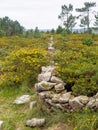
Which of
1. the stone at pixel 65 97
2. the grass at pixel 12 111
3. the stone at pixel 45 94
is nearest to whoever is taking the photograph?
the stone at pixel 65 97

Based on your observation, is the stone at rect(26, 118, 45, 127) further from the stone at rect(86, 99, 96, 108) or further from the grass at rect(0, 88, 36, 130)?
the stone at rect(86, 99, 96, 108)

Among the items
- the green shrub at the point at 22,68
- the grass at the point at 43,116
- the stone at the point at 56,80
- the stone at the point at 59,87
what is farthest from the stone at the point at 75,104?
the green shrub at the point at 22,68

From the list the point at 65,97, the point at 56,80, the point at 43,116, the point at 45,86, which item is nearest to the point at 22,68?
the point at 56,80

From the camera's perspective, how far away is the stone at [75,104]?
6.82 metres

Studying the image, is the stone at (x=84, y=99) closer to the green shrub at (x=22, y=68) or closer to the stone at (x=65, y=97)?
the stone at (x=65, y=97)

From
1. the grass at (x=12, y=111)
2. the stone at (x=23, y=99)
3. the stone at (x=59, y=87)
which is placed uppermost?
the stone at (x=59, y=87)

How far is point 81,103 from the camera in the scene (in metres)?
6.84

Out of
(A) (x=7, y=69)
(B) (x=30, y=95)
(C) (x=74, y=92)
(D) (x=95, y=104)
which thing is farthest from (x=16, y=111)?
(A) (x=7, y=69)

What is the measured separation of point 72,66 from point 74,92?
1.37 meters

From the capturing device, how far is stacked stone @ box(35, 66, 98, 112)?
269 inches

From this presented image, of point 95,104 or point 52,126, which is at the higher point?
point 95,104

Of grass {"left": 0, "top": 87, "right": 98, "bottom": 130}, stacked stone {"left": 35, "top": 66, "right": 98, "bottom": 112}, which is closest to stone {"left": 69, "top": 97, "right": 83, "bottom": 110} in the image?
stacked stone {"left": 35, "top": 66, "right": 98, "bottom": 112}

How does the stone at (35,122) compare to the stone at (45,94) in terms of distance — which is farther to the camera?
the stone at (45,94)

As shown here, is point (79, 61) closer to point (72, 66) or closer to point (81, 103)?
point (72, 66)
